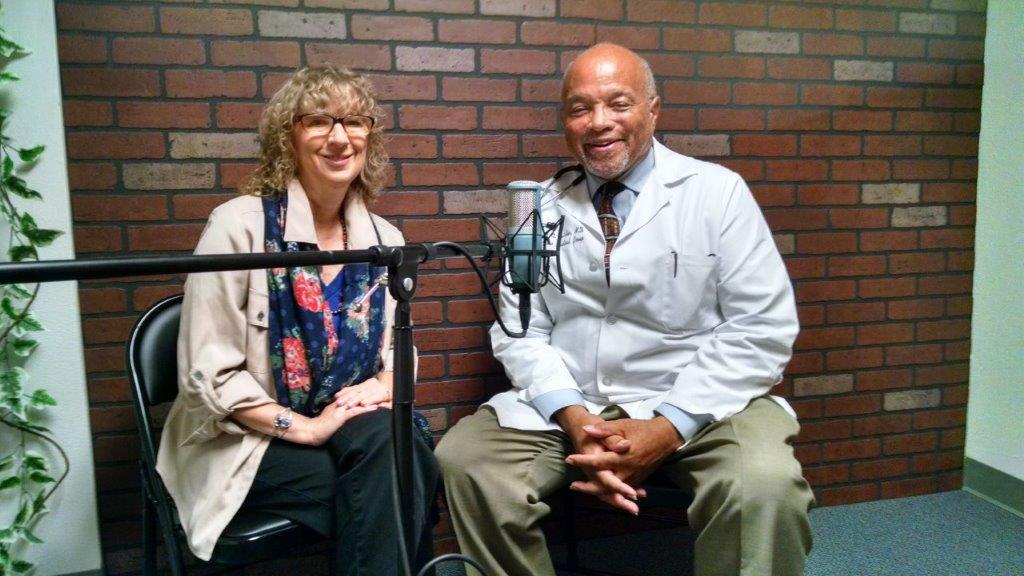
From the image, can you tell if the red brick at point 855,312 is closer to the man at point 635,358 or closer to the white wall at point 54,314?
the man at point 635,358

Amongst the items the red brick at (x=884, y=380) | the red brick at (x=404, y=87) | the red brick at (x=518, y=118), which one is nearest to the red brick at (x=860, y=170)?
the red brick at (x=884, y=380)

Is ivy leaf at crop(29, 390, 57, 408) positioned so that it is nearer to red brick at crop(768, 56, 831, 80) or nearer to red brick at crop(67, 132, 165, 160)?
red brick at crop(67, 132, 165, 160)

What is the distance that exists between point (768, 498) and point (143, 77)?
179cm

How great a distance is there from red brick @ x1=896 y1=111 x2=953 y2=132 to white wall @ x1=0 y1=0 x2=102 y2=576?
2494 millimetres

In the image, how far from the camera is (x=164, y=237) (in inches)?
75.3

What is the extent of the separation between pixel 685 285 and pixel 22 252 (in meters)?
1.61

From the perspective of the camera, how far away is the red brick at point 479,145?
209 centimetres

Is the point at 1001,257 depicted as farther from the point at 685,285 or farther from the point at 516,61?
the point at 516,61

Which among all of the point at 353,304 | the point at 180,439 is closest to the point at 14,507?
the point at 180,439

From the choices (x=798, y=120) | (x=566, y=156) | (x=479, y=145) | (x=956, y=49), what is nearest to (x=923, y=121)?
(x=956, y=49)

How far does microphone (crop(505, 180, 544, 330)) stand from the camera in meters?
1.23

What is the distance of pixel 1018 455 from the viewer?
2.43m

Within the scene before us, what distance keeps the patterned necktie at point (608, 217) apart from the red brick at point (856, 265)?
95 centimetres

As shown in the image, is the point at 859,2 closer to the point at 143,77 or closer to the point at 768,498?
the point at 768,498
